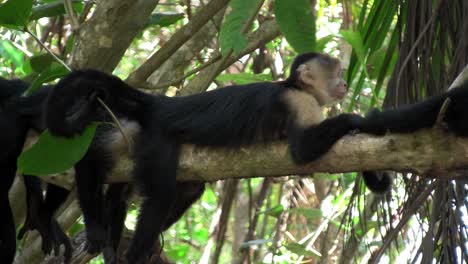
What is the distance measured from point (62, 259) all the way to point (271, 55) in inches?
110

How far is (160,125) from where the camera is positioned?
3.63 meters

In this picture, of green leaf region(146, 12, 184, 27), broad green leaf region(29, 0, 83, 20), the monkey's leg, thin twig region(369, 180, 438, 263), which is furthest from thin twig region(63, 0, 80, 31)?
thin twig region(369, 180, 438, 263)

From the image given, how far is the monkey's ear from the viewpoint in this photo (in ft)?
12.8

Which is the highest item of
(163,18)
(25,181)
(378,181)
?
(163,18)

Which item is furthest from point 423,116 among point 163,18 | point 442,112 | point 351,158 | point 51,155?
point 163,18

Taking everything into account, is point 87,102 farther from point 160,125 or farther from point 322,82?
point 322,82

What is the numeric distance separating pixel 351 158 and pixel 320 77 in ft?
3.94

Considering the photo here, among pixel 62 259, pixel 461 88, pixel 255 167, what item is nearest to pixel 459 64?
pixel 461 88

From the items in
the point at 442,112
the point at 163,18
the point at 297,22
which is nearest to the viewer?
the point at 297,22

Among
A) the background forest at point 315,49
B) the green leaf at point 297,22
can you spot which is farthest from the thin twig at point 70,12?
the green leaf at point 297,22

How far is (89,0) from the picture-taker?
14.9ft

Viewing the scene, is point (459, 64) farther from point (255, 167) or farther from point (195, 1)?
point (195, 1)

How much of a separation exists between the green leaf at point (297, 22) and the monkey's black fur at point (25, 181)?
163 cm

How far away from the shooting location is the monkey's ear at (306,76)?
3896 mm
